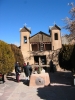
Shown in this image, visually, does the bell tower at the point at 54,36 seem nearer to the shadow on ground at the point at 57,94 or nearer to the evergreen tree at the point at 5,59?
the evergreen tree at the point at 5,59

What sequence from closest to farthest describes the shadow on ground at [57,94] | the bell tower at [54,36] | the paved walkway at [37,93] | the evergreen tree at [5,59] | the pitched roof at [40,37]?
the shadow on ground at [57,94] → the paved walkway at [37,93] → the evergreen tree at [5,59] → the bell tower at [54,36] → the pitched roof at [40,37]

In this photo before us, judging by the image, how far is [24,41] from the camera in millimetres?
41750

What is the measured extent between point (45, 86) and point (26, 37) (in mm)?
27227

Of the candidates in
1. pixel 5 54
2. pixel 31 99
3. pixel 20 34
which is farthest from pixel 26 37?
pixel 31 99

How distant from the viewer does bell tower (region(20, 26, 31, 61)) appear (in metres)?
40.8

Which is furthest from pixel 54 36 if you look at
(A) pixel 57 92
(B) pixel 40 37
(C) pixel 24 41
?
(A) pixel 57 92

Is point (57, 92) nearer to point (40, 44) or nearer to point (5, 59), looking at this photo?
point (5, 59)

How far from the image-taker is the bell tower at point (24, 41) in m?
40.8

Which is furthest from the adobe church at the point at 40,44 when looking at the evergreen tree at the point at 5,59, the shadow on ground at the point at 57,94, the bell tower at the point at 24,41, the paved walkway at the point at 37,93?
the shadow on ground at the point at 57,94

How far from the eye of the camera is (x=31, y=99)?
1081 centimetres

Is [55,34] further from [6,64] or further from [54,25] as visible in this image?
[6,64]

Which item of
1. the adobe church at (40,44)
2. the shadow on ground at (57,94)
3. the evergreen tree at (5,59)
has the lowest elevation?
the shadow on ground at (57,94)

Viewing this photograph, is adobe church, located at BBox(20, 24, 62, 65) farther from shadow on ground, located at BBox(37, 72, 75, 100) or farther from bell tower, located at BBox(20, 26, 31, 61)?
shadow on ground, located at BBox(37, 72, 75, 100)

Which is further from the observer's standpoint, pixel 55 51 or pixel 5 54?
pixel 55 51
